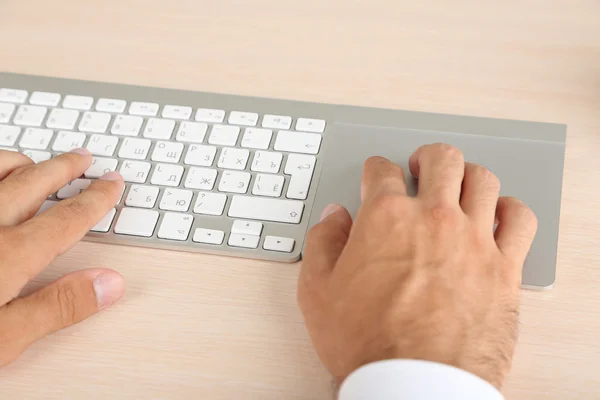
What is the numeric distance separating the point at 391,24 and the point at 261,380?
46 centimetres

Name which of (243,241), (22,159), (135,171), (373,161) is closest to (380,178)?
(373,161)

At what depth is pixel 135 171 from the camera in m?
0.61

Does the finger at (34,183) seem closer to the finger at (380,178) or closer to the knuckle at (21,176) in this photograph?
the knuckle at (21,176)

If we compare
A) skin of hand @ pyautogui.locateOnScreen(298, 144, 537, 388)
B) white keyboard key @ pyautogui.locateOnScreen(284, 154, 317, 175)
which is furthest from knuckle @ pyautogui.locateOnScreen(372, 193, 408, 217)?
white keyboard key @ pyautogui.locateOnScreen(284, 154, 317, 175)

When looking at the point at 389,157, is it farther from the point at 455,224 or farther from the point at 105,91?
the point at 105,91

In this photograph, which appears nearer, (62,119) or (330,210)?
(330,210)

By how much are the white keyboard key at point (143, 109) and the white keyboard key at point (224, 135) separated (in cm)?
7

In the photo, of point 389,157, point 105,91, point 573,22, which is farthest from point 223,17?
point 573,22

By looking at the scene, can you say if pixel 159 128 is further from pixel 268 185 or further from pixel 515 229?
pixel 515 229

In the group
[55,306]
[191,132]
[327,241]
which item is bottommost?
[55,306]

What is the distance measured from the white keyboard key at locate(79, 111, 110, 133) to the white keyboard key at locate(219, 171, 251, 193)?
15cm

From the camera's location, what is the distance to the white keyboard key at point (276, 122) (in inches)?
25.0

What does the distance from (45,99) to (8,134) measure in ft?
0.19

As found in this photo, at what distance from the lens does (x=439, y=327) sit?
45cm
